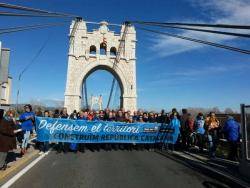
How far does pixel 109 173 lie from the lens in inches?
395

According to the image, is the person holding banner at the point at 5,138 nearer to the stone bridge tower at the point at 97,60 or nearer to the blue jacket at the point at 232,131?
the blue jacket at the point at 232,131

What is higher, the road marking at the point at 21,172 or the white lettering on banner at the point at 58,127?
the white lettering on banner at the point at 58,127

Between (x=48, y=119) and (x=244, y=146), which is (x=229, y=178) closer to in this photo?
(x=244, y=146)

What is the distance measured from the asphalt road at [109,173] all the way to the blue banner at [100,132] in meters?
1.53

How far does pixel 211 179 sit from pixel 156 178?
58.9 inches

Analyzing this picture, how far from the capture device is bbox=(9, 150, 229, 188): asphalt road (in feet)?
28.1

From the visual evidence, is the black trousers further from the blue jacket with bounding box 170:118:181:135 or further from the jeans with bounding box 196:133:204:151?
the blue jacket with bounding box 170:118:181:135

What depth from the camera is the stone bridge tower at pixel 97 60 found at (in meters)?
35.9

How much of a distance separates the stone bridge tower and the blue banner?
1900cm

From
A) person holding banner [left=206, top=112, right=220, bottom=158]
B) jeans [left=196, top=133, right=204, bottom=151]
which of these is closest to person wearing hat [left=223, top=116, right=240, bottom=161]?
person holding banner [left=206, top=112, right=220, bottom=158]

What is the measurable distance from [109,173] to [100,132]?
5.96 meters

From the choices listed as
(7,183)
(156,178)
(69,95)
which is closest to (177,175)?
(156,178)

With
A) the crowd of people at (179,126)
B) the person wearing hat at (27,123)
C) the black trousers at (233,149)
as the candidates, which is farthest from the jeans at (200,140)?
the person wearing hat at (27,123)

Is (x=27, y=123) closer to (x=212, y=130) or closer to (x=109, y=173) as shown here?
(x=109, y=173)
